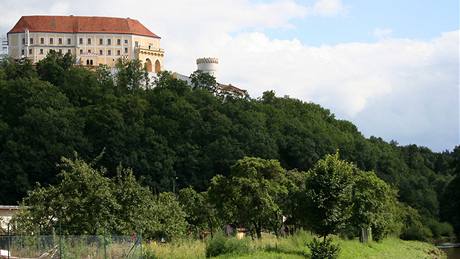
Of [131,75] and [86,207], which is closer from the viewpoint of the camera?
[86,207]

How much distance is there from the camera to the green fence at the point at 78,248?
2973cm

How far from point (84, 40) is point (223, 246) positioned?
138 metres

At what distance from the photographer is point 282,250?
39688 millimetres

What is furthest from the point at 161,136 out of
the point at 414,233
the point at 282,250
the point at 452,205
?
the point at 282,250

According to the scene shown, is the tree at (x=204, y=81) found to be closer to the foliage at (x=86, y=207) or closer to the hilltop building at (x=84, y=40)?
the hilltop building at (x=84, y=40)

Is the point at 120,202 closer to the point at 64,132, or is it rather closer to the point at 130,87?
the point at 64,132

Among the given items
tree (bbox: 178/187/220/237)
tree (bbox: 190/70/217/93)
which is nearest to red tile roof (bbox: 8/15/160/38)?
tree (bbox: 190/70/217/93)

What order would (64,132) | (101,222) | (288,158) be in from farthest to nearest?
(288,158) < (64,132) < (101,222)

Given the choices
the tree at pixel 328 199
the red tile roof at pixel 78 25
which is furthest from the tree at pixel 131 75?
the tree at pixel 328 199

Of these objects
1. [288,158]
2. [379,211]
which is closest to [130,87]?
[288,158]

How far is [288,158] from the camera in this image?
12200 cm

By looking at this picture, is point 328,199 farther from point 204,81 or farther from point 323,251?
point 204,81

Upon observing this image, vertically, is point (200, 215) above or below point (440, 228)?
above

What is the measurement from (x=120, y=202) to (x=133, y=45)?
135986 millimetres
